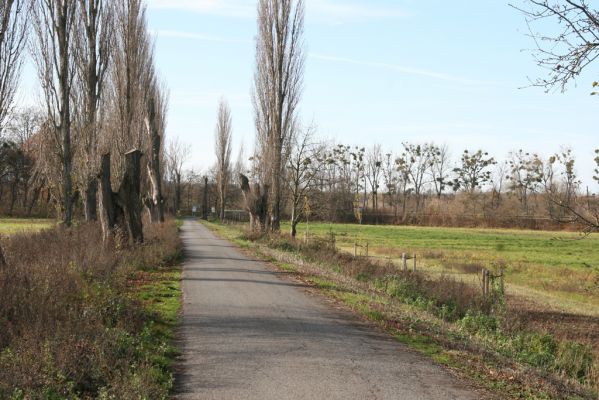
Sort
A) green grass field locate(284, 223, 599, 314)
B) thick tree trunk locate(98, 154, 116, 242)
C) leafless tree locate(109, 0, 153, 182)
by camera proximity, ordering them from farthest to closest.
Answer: leafless tree locate(109, 0, 153, 182) < green grass field locate(284, 223, 599, 314) < thick tree trunk locate(98, 154, 116, 242)

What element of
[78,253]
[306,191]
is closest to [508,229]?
[306,191]

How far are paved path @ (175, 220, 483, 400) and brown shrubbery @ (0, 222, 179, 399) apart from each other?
2.33ft

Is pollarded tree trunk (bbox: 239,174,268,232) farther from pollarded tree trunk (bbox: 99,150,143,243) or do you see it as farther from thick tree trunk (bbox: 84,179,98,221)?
pollarded tree trunk (bbox: 99,150,143,243)

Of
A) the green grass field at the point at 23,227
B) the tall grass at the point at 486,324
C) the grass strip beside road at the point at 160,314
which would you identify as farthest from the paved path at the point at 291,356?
the green grass field at the point at 23,227

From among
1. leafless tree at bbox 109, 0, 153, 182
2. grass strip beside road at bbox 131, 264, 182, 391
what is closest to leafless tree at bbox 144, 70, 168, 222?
leafless tree at bbox 109, 0, 153, 182

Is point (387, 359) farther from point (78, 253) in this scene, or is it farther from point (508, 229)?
point (508, 229)

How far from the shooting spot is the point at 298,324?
33.6 ft

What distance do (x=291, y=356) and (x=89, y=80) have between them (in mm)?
20874

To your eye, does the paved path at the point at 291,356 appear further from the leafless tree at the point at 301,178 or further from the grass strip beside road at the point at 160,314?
the leafless tree at the point at 301,178

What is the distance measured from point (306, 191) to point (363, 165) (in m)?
71.6

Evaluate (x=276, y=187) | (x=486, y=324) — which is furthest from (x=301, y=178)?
(x=486, y=324)

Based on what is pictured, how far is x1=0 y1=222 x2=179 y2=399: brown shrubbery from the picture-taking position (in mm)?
5910

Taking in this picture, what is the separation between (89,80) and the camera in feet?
82.5

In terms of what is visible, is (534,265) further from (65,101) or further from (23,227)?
(23,227)
